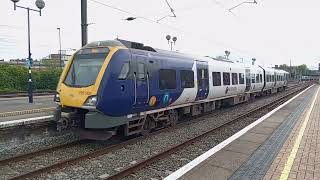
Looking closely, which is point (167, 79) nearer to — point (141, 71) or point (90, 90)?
point (141, 71)

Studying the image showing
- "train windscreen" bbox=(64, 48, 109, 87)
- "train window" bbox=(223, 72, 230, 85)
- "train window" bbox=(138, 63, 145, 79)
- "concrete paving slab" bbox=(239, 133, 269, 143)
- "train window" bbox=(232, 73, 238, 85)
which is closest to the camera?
"train windscreen" bbox=(64, 48, 109, 87)

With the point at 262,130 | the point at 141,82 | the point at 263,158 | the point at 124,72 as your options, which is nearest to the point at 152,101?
the point at 141,82

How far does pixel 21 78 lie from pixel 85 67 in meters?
29.3

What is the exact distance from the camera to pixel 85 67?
10352 mm

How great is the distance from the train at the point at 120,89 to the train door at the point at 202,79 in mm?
1244

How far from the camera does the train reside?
9.64m

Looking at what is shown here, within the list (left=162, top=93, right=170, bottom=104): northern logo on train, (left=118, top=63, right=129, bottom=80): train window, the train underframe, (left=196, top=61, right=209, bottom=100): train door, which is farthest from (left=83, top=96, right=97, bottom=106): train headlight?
(left=196, top=61, right=209, bottom=100): train door

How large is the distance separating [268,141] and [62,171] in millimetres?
6500

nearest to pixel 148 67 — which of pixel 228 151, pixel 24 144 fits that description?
pixel 228 151

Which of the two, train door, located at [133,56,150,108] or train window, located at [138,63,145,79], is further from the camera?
train window, located at [138,63,145,79]

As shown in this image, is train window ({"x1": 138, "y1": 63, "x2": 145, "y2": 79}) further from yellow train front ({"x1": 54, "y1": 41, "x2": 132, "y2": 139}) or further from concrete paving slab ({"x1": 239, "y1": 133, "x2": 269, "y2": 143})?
concrete paving slab ({"x1": 239, "y1": 133, "x2": 269, "y2": 143})

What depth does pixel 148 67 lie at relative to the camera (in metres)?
11.4

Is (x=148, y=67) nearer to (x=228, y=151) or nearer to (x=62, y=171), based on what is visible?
(x=228, y=151)

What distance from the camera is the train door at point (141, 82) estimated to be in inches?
418
